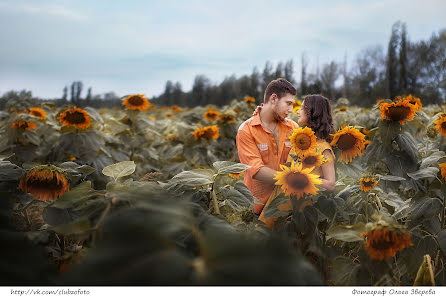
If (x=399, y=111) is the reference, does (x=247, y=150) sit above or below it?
below

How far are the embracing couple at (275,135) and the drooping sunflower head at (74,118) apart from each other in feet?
5.06

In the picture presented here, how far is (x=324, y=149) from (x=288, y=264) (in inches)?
36.5

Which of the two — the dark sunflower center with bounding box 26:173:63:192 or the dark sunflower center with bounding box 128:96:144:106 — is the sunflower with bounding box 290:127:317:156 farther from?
the dark sunflower center with bounding box 128:96:144:106

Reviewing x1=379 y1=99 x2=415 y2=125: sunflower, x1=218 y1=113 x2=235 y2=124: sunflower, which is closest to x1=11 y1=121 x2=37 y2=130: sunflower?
x1=218 y1=113 x2=235 y2=124: sunflower

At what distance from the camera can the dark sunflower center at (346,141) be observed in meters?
1.33

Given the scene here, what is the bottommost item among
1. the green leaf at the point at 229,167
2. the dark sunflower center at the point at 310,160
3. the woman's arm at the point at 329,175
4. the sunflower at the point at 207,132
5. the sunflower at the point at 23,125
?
the sunflower at the point at 207,132

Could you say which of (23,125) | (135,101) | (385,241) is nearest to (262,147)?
(385,241)

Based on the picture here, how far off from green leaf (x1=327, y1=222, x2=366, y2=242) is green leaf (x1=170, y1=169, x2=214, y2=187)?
362 mm

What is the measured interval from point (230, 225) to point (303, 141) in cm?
46

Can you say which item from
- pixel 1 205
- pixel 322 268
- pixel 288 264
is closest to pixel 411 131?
pixel 322 268

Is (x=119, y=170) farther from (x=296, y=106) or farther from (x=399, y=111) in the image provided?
(x=296, y=106)

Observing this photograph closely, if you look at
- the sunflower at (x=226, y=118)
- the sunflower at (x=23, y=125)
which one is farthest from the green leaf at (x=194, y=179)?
the sunflower at (x=226, y=118)

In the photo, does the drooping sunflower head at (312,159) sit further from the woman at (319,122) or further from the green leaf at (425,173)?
the green leaf at (425,173)

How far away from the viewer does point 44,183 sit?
96 cm
